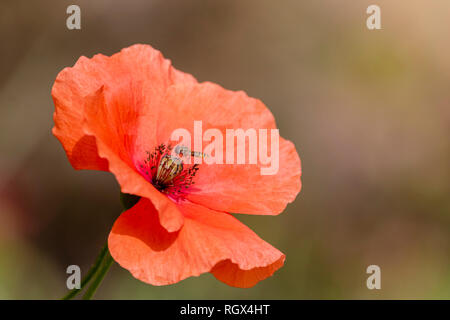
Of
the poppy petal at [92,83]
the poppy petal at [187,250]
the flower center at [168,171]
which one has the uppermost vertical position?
the poppy petal at [92,83]

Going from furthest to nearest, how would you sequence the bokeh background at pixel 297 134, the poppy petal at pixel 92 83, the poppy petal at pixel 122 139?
the bokeh background at pixel 297 134 → the poppy petal at pixel 92 83 → the poppy petal at pixel 122 139

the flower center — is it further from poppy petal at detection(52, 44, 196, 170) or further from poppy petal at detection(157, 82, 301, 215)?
poppy petal at detection(52, 44, 196, 170)

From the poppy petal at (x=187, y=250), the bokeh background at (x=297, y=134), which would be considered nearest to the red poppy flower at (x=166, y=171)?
the poppy petal at (x=187, y=250)

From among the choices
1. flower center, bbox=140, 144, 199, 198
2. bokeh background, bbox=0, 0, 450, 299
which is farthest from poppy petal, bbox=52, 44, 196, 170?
bokeh background, bbox=0, 0, 450, 299

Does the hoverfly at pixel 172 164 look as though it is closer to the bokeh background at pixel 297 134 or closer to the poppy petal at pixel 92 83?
the poppy petal at pixel 92 83

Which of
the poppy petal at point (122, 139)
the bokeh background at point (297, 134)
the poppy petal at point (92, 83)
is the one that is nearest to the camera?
the poppy petal at point (122, 139)

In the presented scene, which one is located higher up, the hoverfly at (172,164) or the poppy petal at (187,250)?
the hoverfly at (172,164)

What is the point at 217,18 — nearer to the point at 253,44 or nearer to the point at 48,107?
the point at 253,44

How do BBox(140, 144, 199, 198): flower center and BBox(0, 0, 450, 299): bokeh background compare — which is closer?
BBox(140, 144, 199, 198): flower center
